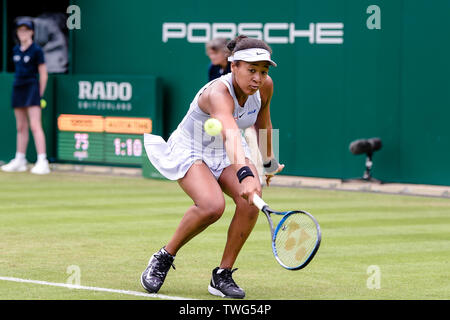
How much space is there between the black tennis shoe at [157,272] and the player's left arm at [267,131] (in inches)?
36.0

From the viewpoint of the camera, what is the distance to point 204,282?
27.0 feet

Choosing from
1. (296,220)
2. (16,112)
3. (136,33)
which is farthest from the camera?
(136,33)

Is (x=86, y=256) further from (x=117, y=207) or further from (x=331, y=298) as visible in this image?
(x=117, y=207)

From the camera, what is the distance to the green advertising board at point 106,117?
56.9 feet

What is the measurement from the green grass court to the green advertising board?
2.06 meters

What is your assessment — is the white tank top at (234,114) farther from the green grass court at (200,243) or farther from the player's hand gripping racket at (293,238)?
the green grass court at (200,243)

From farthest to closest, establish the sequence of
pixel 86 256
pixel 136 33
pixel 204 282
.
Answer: pixel 136 33 → pixel 86 256 → pixel 204 282

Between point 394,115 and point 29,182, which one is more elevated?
point 394,115

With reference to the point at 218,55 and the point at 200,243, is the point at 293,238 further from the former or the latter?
the point at 218,55

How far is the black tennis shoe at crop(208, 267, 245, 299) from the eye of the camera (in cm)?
764

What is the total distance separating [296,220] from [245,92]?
3.42 ft

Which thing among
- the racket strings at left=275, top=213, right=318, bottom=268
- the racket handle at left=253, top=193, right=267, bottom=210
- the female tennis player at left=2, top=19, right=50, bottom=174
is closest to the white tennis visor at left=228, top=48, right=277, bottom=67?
the racket handle at left=253, top=193, right=267, bottom=210

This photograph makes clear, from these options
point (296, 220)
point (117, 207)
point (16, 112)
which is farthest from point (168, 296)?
point (16, 112)

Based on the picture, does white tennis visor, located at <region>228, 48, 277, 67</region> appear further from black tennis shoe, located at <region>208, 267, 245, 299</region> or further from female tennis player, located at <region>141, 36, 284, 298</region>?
black tennis shoe, located at <region>208, 267, 245, 299</region>
